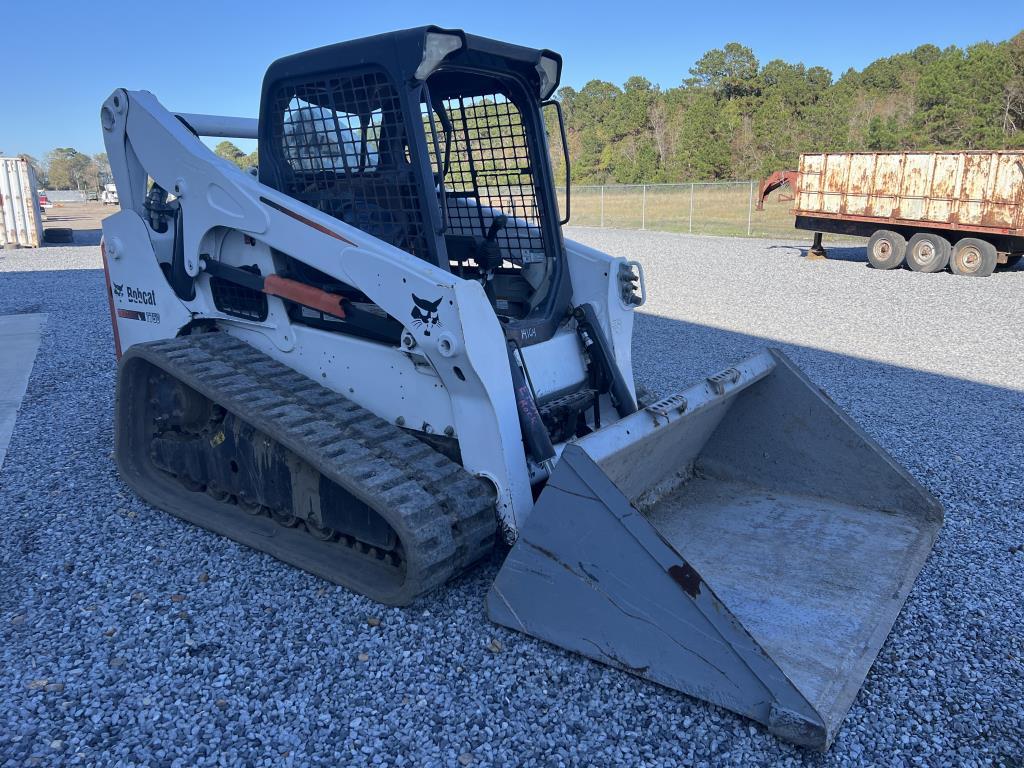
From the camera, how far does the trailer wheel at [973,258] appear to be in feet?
47.9

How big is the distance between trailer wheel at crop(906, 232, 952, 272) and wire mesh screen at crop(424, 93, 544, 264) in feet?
43.6

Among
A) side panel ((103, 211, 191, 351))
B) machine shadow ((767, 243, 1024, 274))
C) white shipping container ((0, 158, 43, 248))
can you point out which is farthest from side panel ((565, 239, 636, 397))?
white shipping container ((0, 158, 43, 248))

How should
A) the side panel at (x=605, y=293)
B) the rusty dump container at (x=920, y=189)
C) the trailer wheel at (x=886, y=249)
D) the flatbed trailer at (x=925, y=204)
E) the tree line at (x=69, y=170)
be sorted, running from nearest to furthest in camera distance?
the side panel at (x=605, y=293), the rusty dump container at (x=920, y=189), the flatbed trailer at (x=925, y=204), the trailer wheel at (x=886, y=249), the tree line at (x=69, y=170)

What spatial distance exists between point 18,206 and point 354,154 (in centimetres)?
1960

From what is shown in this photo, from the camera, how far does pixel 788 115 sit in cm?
3878

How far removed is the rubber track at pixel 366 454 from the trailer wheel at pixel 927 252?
1448 cm

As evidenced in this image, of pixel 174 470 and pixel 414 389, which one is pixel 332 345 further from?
pixel 174 470

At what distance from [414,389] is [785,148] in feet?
125

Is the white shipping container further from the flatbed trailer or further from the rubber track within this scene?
the rubber track

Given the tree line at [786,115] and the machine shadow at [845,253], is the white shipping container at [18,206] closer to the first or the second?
the tree line at [786,115]

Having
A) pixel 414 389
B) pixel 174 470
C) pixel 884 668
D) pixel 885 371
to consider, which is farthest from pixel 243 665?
pixel 885 371

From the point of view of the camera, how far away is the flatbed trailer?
14398 mm

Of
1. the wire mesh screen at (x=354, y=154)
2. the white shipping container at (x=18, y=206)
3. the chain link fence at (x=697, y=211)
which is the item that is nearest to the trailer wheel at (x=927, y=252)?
the chain link fence at (x=697, y=211)

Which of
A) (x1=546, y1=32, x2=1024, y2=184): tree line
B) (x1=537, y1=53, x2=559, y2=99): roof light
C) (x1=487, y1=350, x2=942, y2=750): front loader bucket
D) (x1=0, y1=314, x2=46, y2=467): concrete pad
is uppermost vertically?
(x1=546, y1=32, x2=1024, y2=184): tree line
